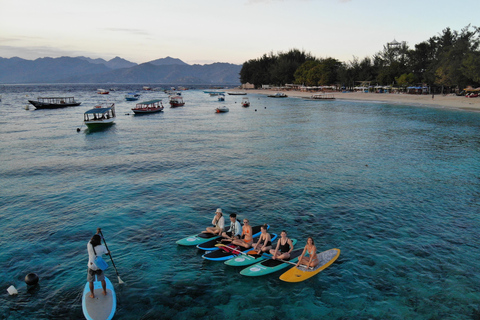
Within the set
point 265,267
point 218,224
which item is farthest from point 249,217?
point 265,267

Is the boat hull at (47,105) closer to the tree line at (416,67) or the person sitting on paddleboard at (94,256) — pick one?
the person sitting on paddleboard at (94,256)

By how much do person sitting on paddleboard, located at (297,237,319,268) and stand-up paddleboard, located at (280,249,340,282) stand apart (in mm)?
241

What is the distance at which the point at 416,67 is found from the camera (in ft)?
478

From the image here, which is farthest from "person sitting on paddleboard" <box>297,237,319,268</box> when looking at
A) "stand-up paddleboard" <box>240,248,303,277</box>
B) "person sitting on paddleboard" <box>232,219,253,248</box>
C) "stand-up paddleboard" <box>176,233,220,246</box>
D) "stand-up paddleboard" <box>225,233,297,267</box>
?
"stand-up paddleboard" <box>176,233,220,246</box>

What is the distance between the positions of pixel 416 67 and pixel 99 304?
165523mm

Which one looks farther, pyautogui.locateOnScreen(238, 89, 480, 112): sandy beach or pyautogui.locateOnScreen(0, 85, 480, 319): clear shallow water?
pyautogui.locateOnScreen(238, 89, 480, 112): sandy beach

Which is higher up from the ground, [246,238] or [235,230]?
[235,230]

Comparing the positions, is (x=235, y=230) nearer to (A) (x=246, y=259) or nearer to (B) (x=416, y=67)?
(A) (x=246, y=259)

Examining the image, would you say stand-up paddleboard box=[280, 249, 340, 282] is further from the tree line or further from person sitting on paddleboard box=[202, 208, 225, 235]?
the tree line

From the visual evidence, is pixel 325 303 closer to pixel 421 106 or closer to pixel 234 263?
pixel 234 263

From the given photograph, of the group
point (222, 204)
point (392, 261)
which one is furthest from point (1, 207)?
point (392, 261)

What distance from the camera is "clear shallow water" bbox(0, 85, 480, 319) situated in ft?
46.2

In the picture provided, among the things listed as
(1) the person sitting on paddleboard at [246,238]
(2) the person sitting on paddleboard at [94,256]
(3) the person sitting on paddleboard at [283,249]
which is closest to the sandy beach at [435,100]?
(3) the person sitting on paddleboard at [283,249]

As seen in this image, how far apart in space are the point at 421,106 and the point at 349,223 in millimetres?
96646
